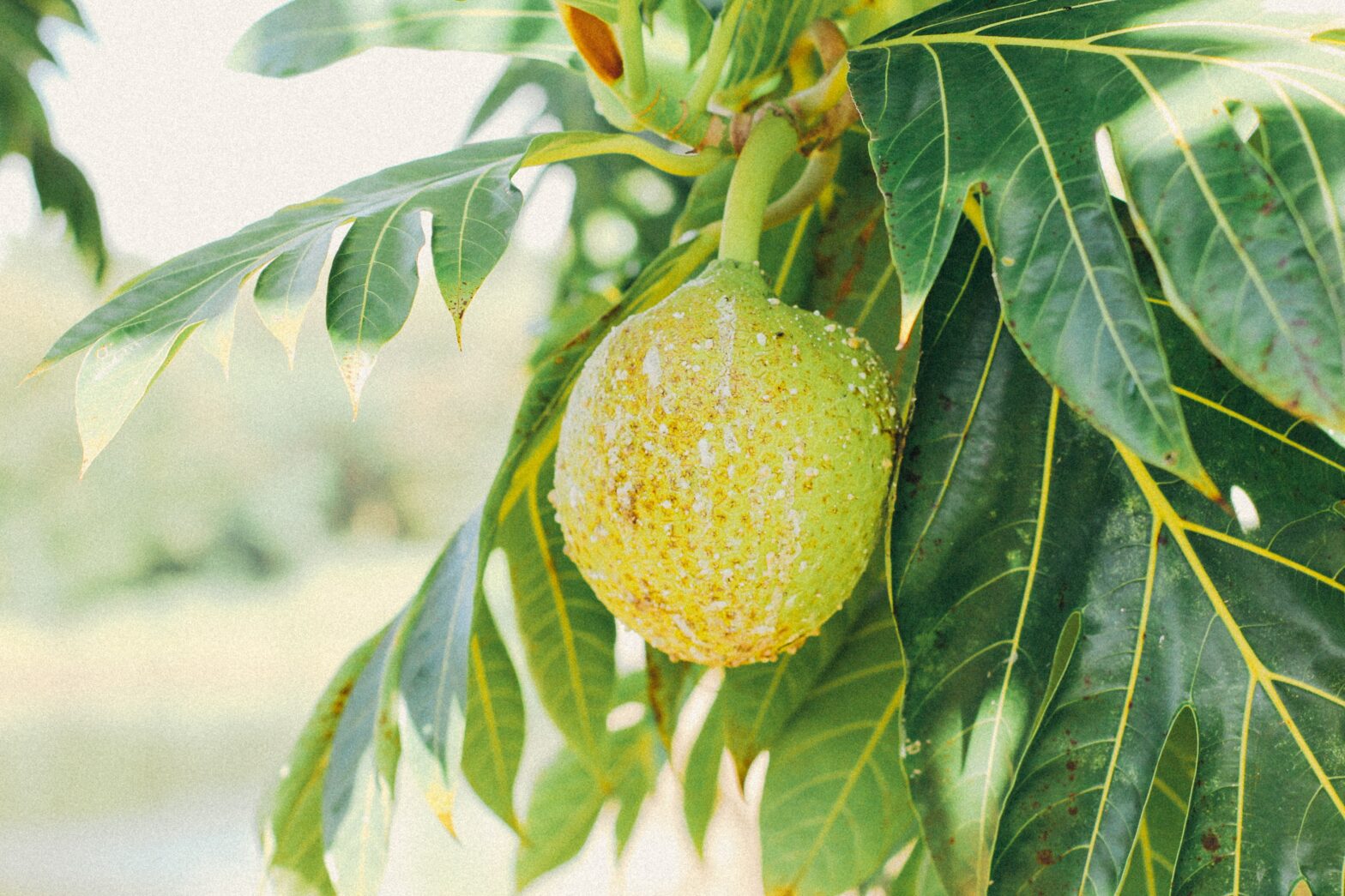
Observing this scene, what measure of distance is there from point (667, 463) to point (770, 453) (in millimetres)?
51

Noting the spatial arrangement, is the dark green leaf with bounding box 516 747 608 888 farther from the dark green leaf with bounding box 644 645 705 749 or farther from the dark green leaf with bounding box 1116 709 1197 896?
the dark green leaf with bounding box 1116 709 1197 896

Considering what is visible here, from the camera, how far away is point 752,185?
56cm

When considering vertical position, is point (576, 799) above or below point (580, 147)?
below

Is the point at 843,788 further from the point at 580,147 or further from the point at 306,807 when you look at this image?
the point at 580,147

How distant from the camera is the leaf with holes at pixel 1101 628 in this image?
0.52m

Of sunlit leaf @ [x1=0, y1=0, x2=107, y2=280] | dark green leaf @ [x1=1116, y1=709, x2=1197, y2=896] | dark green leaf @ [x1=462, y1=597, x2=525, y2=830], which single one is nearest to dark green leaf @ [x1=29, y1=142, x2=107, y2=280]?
sunlit leaf @ [x1=0, y1=0, x2=107, y2=280]

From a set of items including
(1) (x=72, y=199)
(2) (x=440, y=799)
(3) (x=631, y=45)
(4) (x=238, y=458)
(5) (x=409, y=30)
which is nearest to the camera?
(3) (x=631, y=45)

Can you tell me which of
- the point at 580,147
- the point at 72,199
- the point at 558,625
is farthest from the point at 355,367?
the point at 72,199

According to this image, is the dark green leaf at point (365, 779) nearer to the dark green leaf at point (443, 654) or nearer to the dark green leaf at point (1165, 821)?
the dark green leaf at point (443, 654)

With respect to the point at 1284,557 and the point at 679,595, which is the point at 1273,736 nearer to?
the point at 1284,557

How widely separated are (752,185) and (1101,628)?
1.01 feet

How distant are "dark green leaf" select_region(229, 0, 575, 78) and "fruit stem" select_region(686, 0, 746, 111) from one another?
0.65 feet

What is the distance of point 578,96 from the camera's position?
124 cm

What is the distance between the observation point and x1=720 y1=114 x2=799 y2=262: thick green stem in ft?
1.84
